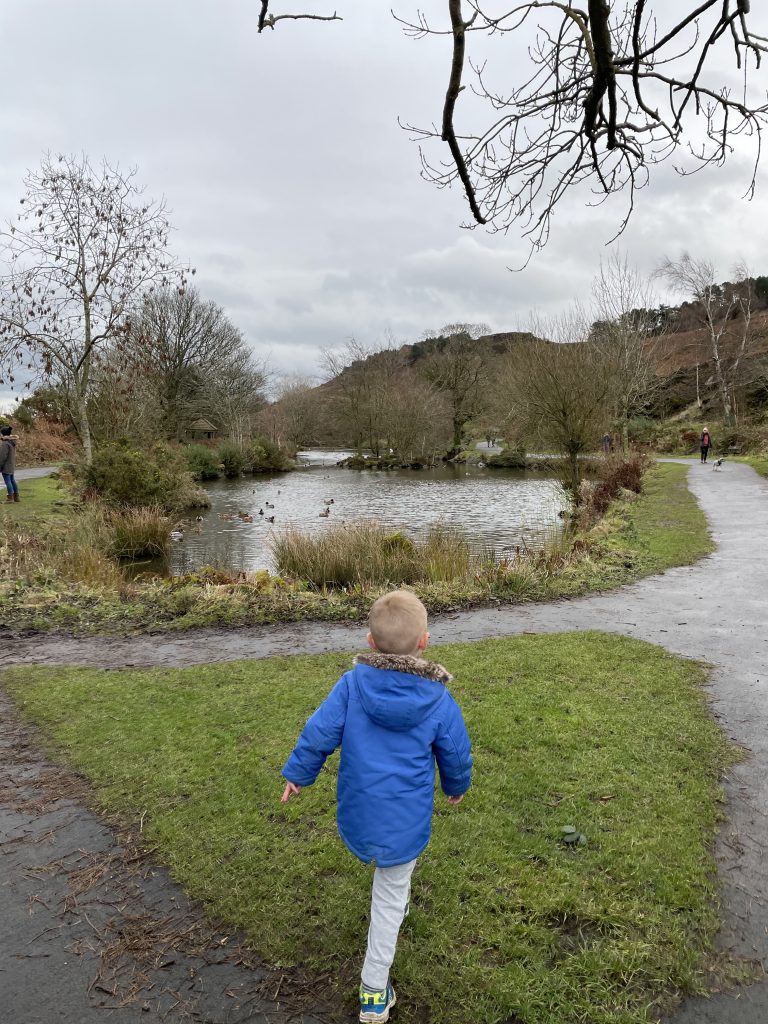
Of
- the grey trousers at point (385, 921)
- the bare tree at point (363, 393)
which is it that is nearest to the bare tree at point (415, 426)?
the bare tree at point (363, 393)

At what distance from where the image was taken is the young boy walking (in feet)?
7.18

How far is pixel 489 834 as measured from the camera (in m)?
3.26

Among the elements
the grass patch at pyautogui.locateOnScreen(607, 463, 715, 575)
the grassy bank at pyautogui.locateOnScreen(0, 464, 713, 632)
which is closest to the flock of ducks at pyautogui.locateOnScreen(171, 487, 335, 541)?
the grassy bank at pyautogui.locateOnScreen(0, 464, 713, 632)

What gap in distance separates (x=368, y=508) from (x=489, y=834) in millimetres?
20125

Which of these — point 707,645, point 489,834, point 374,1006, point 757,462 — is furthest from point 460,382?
point 374,1006

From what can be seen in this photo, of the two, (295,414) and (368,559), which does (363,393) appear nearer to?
(295,414)

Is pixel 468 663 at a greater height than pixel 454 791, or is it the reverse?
pixel 454 791

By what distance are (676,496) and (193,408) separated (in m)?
36.1

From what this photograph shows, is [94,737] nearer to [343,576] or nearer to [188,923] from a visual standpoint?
[188,923]

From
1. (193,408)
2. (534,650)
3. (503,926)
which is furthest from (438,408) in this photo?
(503,926)

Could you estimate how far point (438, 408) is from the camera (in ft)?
158

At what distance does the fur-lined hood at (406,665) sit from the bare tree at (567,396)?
58.7 ft

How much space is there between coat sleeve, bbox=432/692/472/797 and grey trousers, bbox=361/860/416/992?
1.01 feet

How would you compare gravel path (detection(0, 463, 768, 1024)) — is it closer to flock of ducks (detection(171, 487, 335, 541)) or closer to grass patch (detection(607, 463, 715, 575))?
grass patch (detection(607, 463, 715, 575))
